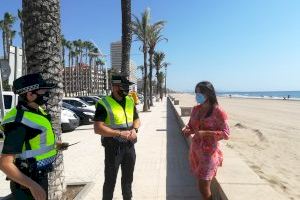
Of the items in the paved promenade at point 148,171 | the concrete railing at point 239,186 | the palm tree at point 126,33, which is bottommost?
the paved promenade at point 148,171

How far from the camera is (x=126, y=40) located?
17.5 metres

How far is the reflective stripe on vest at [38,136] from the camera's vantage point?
327 cm

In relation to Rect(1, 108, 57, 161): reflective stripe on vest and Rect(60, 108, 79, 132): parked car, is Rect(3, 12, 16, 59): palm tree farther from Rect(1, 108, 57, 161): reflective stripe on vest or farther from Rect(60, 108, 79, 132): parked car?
Rect(1, 108, 57, 161): reflective stripe on vest

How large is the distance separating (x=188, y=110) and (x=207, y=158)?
585 inches

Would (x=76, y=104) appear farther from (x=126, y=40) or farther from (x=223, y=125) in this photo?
(x=223, y=125)

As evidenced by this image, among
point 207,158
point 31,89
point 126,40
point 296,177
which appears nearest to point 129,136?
point 207,158

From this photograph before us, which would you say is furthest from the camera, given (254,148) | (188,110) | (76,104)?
(76,104)

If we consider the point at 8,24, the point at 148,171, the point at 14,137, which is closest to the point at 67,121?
the point at 148,171

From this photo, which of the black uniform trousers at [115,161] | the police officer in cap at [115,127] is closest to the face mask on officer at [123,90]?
the police officer in cap at [115,127]

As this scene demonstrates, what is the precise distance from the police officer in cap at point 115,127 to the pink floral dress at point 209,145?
Answer: 2.79ft

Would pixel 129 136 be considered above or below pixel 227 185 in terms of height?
above

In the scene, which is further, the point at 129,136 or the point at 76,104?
the point at 76,104

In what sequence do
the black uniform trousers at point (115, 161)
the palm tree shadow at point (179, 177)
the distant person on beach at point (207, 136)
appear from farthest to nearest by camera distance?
the palm tree shadow at point (179, 177)
the black uniform trousers at point (115, 161)
the distant person on beach at point (207, 136)

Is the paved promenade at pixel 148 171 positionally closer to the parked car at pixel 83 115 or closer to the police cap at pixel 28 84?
the police cap at pixel 28 84
